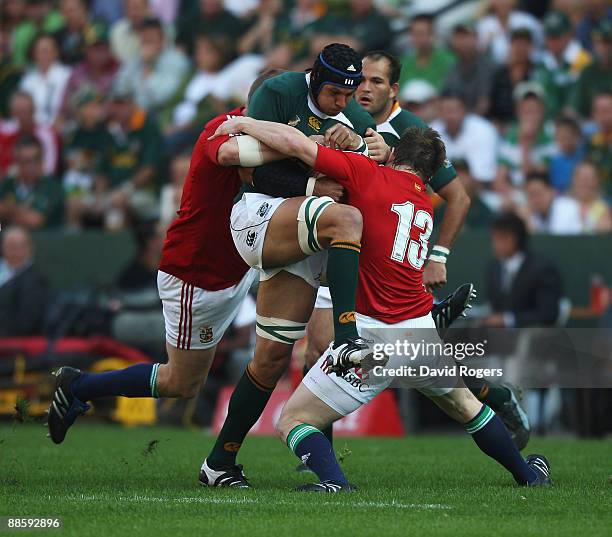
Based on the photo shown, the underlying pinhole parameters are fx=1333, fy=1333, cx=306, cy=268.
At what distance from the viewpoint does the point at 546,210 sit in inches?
519

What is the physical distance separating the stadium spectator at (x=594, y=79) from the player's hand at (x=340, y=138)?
7733 millimetres

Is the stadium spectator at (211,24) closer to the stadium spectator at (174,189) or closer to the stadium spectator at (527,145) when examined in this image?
the stadium spectator at (174,189)

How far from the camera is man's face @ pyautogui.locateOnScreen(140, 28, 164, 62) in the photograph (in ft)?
54.3

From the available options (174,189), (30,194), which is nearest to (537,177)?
(174,189)

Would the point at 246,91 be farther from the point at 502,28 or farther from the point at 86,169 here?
the point at 502,28

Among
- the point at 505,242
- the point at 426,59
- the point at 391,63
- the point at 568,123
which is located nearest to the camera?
the point at 391,63

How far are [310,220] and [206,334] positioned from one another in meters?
1.35

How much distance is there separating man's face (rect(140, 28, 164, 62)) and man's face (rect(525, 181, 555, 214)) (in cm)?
562

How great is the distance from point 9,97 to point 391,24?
5.21m

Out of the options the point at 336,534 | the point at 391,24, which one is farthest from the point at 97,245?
the point at 336,534

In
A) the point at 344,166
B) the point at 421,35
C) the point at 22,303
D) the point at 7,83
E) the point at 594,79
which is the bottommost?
the point at 22,303

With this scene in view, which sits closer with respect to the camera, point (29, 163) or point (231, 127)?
point (231, 127)

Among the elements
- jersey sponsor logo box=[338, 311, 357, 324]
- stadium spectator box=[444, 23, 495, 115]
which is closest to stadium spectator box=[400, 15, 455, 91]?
stadium spectator box=[444, 23, 495, 115]

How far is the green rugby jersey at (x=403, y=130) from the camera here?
8.02m
